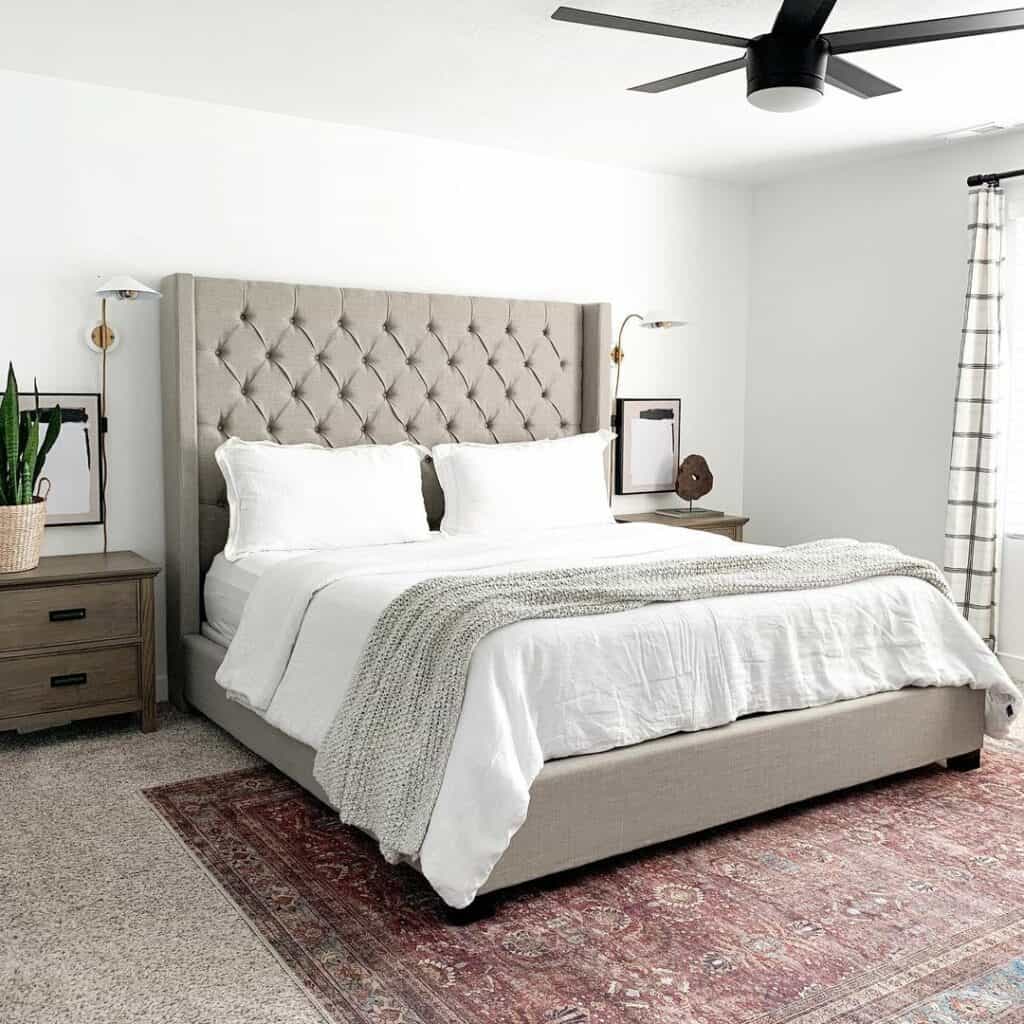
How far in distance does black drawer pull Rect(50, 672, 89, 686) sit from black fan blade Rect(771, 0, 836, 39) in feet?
9.77

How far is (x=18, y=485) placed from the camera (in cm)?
363

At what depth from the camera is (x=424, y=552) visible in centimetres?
371

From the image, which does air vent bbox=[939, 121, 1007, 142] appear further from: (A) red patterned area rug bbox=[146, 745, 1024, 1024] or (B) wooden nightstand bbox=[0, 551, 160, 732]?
(B) wooden nightstand bbox=[0, 551, 160, 732]

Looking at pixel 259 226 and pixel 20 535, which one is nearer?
pixel 20 535

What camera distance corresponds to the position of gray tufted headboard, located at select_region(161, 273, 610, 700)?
13.3 ft

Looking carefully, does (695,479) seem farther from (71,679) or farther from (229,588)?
(71,679)

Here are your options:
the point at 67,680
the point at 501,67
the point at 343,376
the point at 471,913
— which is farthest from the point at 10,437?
the point at 471,913

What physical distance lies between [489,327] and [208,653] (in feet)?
6.37

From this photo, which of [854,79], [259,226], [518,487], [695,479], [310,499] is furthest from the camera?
[695,479]

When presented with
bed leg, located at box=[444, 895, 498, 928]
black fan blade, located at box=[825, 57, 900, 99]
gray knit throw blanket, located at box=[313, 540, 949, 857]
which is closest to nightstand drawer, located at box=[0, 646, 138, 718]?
gray knit throw blanket, located at box=[313, 540, 949, 857]

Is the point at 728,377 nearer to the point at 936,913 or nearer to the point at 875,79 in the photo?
the point at 875,79

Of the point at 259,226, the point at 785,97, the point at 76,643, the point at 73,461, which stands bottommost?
the point at 76,643

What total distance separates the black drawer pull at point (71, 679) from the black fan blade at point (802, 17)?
2.98 meters

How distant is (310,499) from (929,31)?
8.12 ft
